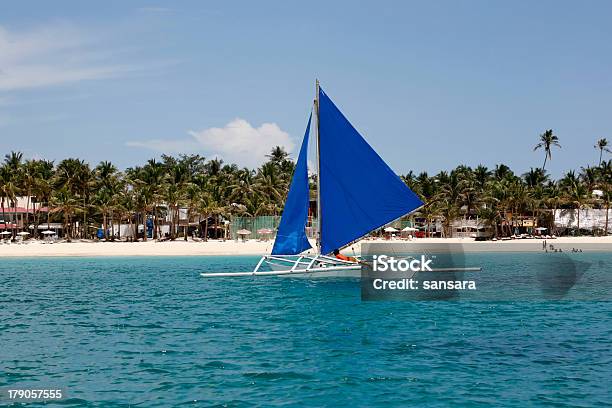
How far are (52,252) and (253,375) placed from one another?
6502cm

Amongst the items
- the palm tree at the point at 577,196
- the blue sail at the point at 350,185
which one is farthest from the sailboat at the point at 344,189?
the palm tree at the point at 577,196

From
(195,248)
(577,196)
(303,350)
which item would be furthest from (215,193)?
(303,350)

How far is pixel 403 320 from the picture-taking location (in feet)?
78.2

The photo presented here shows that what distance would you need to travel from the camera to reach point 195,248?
254ft

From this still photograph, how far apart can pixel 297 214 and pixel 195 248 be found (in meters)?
44.5

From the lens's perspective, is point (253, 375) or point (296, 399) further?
point (253, 375)

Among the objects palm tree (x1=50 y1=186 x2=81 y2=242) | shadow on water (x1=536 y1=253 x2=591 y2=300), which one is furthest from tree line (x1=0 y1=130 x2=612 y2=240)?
shadow on water (x1=536 y1=253 x2=591 y2=300)

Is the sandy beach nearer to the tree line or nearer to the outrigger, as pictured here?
the tree line

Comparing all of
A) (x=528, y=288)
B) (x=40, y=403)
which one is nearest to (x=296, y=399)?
(x=40, y=403)

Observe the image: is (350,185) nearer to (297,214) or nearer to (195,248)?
(297,214)

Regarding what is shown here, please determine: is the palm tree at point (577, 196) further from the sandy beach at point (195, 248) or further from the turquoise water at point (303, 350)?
the turquoise water at point (303, 350)

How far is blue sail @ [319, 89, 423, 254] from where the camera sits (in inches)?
1315

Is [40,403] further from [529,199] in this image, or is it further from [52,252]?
[529,199]

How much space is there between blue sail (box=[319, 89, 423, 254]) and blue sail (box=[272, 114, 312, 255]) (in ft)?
4.46
